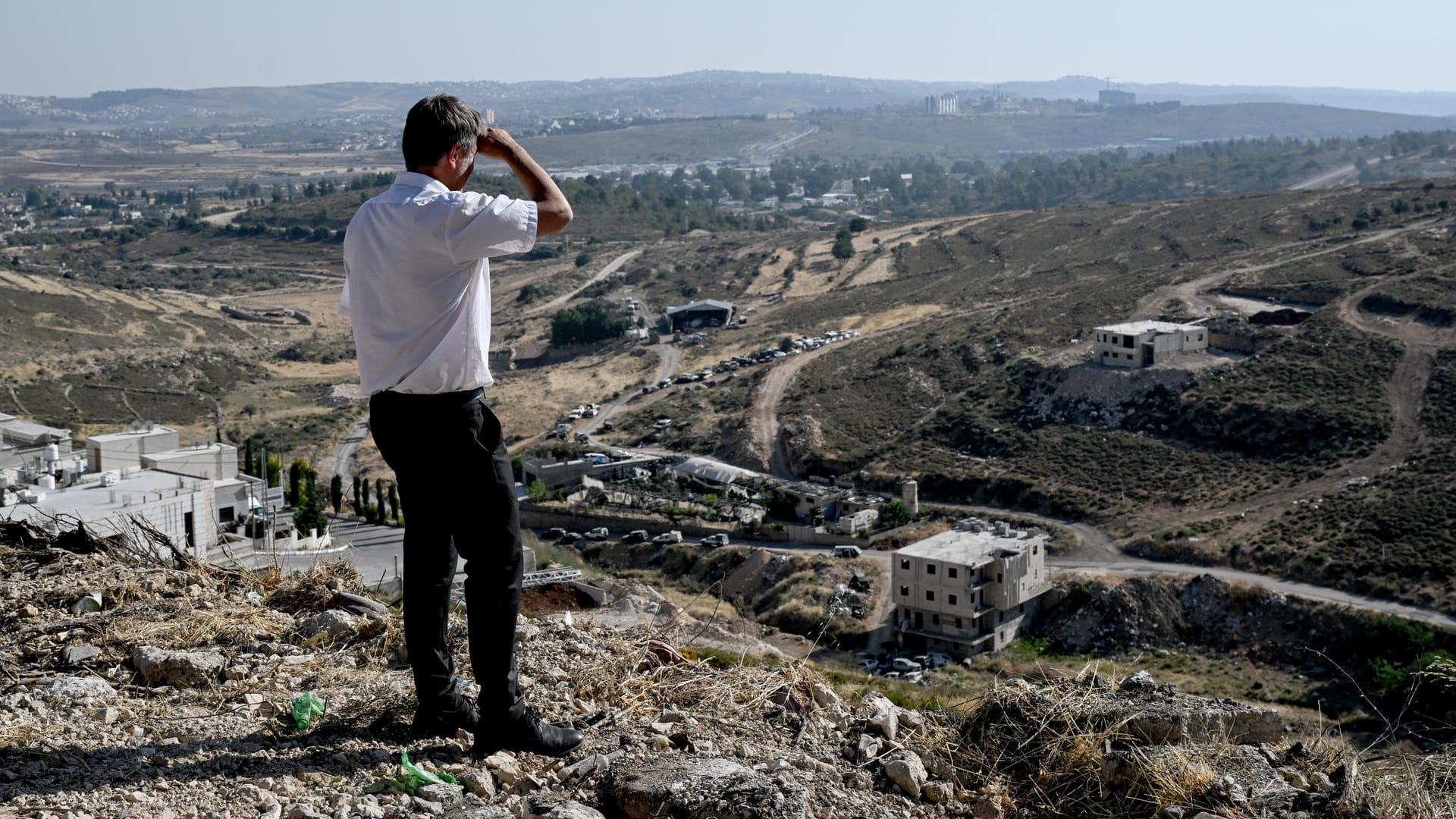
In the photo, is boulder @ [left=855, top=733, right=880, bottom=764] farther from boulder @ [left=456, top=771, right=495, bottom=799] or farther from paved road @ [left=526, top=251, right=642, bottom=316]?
paved road @ [left=526, top=251, right=642, bottom=316]

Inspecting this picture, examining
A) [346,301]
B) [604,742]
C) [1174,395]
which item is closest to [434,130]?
[346,301]

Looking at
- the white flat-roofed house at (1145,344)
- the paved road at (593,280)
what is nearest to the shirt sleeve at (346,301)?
the white flat-roofed house at (1145,344)

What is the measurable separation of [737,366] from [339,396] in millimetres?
14283

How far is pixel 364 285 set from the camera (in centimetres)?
350

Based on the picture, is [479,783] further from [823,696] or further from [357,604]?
[357,604]

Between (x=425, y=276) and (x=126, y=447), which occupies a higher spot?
(x=425, y=276)

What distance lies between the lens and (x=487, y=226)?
10.8ft

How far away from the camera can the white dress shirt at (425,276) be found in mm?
3318

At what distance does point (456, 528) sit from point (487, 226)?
0.79 m

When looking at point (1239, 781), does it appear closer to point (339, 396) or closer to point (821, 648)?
point (821, 648)

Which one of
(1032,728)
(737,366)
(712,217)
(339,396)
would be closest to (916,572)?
(1032,728)

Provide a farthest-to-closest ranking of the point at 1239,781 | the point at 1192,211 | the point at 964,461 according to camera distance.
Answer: the point at 1192,211 → the point at 964,461 → the point at 1239,781

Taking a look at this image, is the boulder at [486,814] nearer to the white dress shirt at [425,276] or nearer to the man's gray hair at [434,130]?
the white dress shirt at [425,276]

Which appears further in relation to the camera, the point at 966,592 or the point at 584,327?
the point at 584,327
